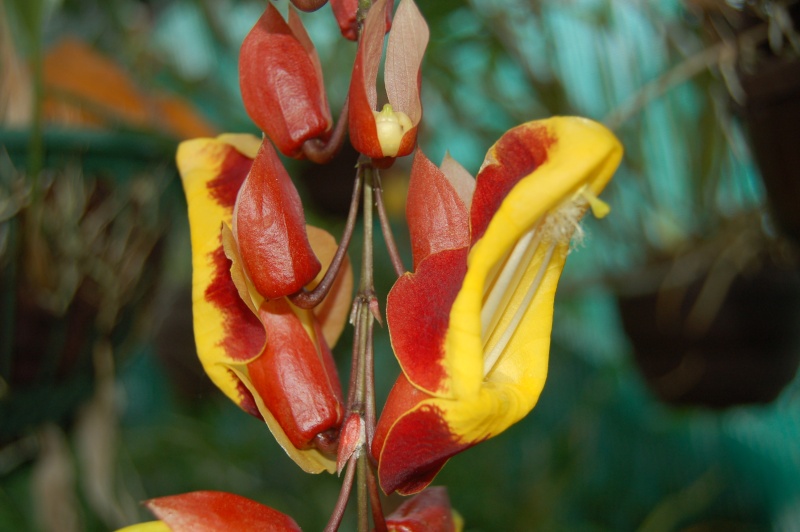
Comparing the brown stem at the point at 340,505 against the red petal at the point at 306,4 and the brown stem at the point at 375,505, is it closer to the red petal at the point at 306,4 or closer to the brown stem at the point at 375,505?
the brown stem at the point at 375,505

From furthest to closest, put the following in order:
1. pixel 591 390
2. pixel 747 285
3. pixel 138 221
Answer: pixel 591 390 < pixel 747 285 < pixel 138 221

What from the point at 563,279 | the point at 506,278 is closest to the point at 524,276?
the point at 506,278

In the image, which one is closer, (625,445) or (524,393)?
(524,393)

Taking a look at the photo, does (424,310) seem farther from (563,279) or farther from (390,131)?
(563,279)

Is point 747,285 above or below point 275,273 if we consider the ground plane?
below

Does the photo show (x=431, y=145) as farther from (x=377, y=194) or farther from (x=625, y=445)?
(x=377, y=194)

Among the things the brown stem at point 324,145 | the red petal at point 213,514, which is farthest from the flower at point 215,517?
the brown stem at point 324,145

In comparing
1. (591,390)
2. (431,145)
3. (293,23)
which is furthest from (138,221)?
(591,390)
